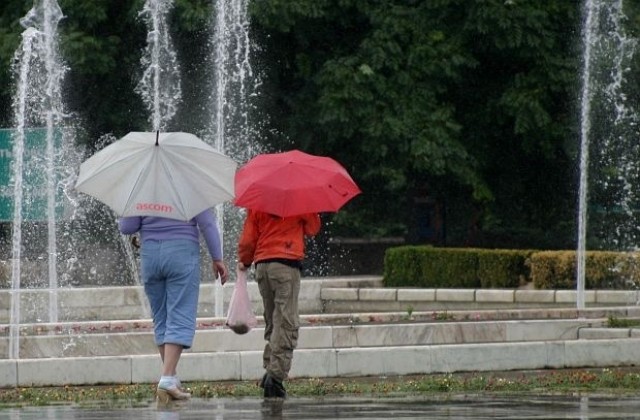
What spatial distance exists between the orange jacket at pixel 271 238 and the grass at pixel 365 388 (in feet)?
3.07

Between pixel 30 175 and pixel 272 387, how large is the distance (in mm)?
19873

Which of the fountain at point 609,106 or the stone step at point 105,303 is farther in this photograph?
the fountain at point 609,106

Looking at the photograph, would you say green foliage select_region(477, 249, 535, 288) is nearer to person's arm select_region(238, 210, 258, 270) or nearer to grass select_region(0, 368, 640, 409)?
grass select_region(0, 368, 640, 409)

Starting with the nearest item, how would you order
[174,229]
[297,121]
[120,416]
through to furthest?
[120,416] < [174,229] < [297,121]

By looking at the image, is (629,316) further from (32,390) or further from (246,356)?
(32,390)

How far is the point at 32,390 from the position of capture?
40.6 feet

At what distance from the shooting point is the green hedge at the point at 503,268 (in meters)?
23.9

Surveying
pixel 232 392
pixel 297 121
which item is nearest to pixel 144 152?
pixel 232 392

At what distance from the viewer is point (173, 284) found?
11117mm

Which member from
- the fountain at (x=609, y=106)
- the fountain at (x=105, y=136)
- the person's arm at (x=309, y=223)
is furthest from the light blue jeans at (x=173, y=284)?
the fountain at (x=105, y=136)

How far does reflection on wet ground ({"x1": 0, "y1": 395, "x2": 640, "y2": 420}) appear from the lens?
9719 millimetres

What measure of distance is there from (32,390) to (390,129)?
1752 cm

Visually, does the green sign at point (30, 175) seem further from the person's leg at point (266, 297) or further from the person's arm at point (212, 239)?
the person's arm at point (212, 239)

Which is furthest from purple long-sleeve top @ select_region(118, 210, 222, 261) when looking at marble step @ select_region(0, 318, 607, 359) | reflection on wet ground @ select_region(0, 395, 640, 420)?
marble step @ select_region(0, 318, 607, 359)
